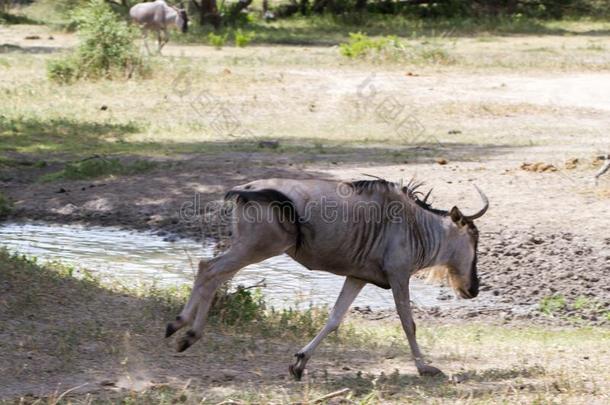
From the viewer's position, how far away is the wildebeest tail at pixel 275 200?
6.45 m

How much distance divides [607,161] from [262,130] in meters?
5.49

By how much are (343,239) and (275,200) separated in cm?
54

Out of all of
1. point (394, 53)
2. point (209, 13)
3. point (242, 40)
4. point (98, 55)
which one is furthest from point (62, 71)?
point (209, 13)

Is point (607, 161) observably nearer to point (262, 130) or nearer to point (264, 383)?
point (262, 130)

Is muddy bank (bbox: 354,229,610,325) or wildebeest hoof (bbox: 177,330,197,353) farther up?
wildebeest hoof (bbox: 177,330,197,353)

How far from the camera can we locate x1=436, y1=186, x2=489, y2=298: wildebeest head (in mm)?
7223

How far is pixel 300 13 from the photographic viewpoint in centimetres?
3609

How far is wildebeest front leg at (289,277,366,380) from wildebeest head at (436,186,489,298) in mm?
683

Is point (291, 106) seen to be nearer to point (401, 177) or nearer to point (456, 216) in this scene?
point (401, 177)

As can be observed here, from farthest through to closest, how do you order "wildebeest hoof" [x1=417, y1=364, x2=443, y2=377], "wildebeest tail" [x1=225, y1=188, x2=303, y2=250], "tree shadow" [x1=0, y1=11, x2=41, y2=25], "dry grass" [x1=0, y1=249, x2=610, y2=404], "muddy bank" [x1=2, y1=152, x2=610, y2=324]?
"tree shadow" [x1=0, y1=11, x2=41, y2=25]
"muddy bank" [x1=2, y1=152, x2=610, y2=324]
"wildebeest hoof" [x1=417, y1=364, x2=443, y2=377]
"wildebeest tail" [x1=225, y1=188, x2=303, y2=250]
"dry grass" [x1=0, y1=249, x2=610, y2=404]

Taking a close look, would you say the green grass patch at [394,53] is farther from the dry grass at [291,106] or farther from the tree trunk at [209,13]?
the tree trunk at [209,13]

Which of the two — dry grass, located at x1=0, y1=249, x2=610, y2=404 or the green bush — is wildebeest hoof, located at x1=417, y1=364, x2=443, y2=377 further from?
→ the green bush

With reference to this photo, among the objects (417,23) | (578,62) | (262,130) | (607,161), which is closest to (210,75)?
(262,130)

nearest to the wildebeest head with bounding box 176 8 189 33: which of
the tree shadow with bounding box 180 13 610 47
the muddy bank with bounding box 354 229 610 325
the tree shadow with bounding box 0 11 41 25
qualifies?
the tree shadow with bounding box 180 13 610 47
